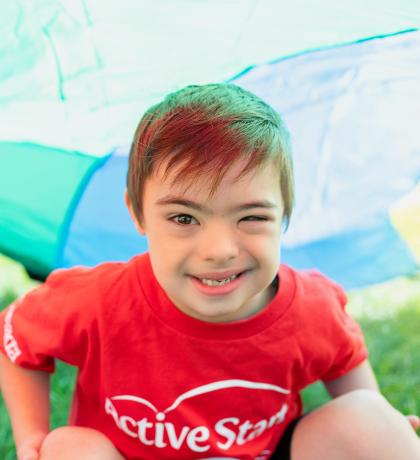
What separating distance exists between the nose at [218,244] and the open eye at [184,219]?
0.02 meters

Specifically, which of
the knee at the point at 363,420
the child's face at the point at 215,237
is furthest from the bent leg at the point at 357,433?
the child's face at the point at 215,237

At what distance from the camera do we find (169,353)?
1.25 metres

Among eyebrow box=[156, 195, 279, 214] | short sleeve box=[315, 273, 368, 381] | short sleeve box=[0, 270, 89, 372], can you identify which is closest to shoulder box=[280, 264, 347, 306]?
short sleeve box=[315, 273, 368, 381]

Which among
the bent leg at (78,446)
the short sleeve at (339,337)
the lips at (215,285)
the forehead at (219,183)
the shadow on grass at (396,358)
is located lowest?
the shadow on grass at (396,358)

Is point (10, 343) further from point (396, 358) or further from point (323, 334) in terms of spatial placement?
point (396, 358)

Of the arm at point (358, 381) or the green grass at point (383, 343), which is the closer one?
the arm at point (358, 381)

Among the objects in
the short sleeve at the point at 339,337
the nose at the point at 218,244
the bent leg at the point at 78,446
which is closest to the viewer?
the nose at the point at 218,244

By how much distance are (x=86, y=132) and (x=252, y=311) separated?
582mm

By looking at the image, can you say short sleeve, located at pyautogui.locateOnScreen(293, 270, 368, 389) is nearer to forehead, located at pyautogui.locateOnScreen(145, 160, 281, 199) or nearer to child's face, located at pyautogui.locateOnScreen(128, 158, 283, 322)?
child's face, located at pyautogui.locateOnScreen(128, 158, 283, 322)

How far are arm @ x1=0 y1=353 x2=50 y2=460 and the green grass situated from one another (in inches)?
10.6

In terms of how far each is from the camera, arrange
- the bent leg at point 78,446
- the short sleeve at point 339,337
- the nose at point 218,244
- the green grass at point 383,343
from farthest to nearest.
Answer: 1. the green grass at point 383,343
2. the short sleeve at point 339,337
3. the bent leg at point 78,446
4. the nose at point 218,244

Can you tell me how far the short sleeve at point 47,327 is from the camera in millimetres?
1237

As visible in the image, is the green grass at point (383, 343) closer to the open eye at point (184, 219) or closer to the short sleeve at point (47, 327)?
the short sleeve at point (47, 327)

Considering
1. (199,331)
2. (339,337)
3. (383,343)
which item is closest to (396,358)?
(383,343)
